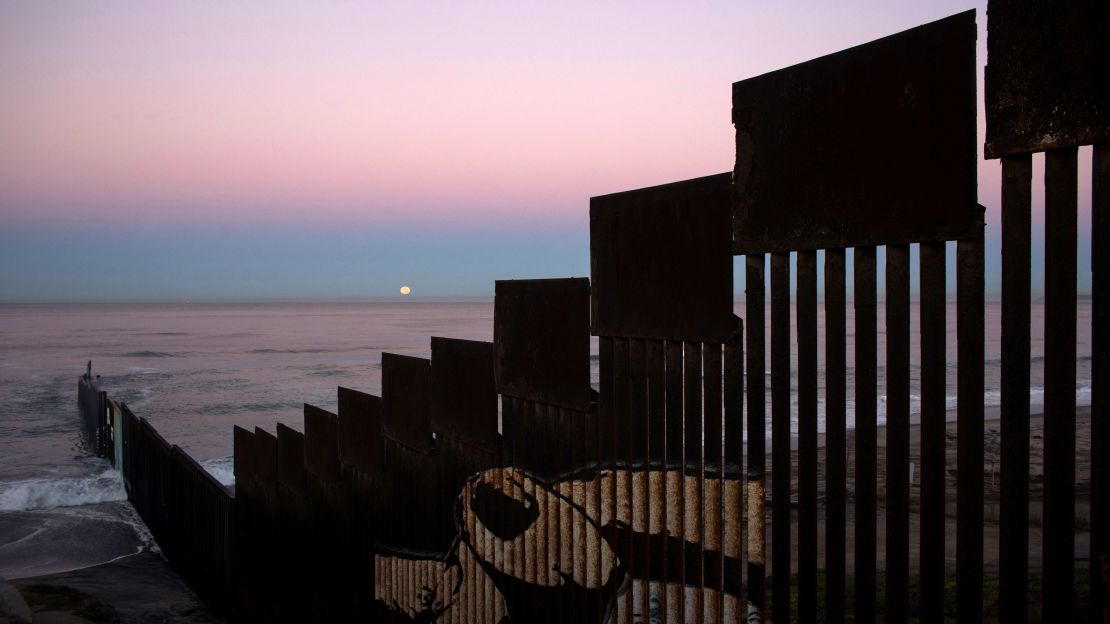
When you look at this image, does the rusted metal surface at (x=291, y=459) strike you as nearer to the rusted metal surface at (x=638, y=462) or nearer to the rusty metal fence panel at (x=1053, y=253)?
the rusted metal surface at (x=638, y=462)

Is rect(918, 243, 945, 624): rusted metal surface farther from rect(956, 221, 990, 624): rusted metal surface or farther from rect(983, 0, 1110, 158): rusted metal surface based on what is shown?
rect(983, 0, 1110, 158): rusted metal surface

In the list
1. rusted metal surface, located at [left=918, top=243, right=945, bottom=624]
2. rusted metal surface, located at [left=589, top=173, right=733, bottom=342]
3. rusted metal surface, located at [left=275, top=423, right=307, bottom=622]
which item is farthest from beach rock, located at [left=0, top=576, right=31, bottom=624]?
rusted metal surface, located at [left=918, top=243, right=945, bottom=624]

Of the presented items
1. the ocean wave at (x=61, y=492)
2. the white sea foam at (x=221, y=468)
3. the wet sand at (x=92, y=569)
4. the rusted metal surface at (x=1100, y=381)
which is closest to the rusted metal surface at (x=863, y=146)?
the rusted metal surface at (x=1100, y=381)

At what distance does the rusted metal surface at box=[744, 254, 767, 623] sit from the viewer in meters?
2.81

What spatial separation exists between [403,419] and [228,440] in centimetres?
2211

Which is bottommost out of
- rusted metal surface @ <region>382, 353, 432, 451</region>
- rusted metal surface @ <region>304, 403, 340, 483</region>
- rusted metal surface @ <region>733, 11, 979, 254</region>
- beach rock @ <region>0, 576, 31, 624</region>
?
beach rock @ <region>0, 576, 31, 624</region>

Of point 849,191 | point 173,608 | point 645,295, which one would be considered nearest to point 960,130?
point 849,191

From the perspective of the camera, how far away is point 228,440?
24984mm

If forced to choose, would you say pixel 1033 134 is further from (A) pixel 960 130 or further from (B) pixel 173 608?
(B) pixel 173 608

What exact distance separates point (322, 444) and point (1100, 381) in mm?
5117

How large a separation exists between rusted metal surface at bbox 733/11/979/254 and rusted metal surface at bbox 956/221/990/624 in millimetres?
196

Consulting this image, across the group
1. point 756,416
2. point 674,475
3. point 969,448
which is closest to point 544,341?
point 674,475

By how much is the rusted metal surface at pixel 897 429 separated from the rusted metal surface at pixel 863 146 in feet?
0.43

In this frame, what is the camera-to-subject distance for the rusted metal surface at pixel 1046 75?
6.36 feet
